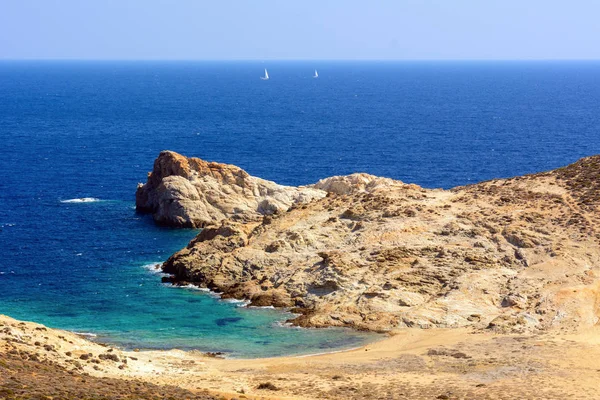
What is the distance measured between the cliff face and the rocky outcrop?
1354 cm

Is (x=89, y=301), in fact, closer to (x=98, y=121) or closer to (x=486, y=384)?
(x=486, y=384)

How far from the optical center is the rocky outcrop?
91750 mm

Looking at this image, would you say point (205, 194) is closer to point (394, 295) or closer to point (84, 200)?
point (84, 200)

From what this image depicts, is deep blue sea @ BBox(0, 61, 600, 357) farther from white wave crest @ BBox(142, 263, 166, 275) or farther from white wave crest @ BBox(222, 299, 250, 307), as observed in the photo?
white wave crest @ BBox(142, 263, 166, 275)

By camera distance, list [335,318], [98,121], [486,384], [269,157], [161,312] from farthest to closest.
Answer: [98,121]
[269,157]
[161,312]
[335,318]
[486,384]

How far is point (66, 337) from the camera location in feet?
166

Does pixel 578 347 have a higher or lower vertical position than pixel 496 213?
lower

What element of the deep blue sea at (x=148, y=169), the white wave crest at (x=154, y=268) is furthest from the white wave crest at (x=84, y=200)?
the white wave crest at (x=154, y=268)

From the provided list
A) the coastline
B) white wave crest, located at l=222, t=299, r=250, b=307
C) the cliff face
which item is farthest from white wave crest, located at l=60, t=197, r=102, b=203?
the coastline

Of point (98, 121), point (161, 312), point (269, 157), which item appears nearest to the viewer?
point (161, 312)

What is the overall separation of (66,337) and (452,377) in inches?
890

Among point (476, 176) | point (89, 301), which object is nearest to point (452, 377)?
point (89, 301)

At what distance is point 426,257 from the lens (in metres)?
66.1

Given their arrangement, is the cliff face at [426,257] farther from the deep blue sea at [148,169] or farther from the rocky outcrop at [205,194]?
the rocky outcrop at [205,194]
